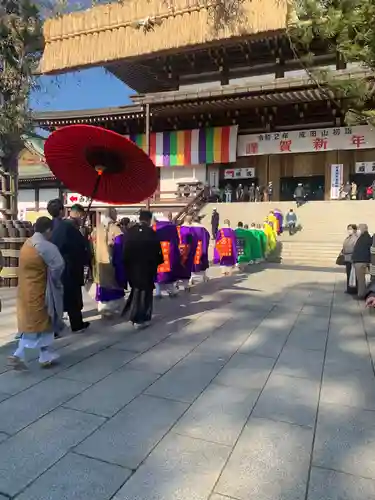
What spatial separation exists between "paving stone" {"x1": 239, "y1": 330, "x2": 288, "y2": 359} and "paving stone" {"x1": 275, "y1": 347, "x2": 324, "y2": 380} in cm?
10

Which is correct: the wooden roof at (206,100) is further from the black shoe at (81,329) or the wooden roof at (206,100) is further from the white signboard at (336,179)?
the black shoe at (81,329)

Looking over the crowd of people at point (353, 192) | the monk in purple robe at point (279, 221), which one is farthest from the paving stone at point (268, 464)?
the crowd of people at point (353, 192)

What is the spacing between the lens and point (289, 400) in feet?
9.41

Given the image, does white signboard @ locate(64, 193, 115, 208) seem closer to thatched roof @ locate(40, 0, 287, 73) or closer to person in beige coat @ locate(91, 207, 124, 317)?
person in beige coat @ locate(91, 207, 124, 317)

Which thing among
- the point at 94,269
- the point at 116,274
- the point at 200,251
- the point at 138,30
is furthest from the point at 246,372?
the point at 200,251

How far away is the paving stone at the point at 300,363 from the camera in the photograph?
3.42 m

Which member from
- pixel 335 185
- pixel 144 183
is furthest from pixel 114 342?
pixel 335 185

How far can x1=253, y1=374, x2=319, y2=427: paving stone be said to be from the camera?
2.61 metres

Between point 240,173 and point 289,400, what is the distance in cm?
1887

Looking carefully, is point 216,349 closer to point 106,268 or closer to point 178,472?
point 106,268

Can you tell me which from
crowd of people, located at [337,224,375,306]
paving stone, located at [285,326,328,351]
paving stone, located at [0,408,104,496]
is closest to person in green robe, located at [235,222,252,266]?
crowd of people, located at [337,224,375,306]

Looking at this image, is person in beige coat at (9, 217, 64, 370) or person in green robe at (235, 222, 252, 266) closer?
person in beige coat at (9, 217, 64, 370)

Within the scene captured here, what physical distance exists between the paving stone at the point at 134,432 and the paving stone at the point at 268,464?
1.57 ft

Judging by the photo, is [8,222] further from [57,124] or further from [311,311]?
[57,124]
